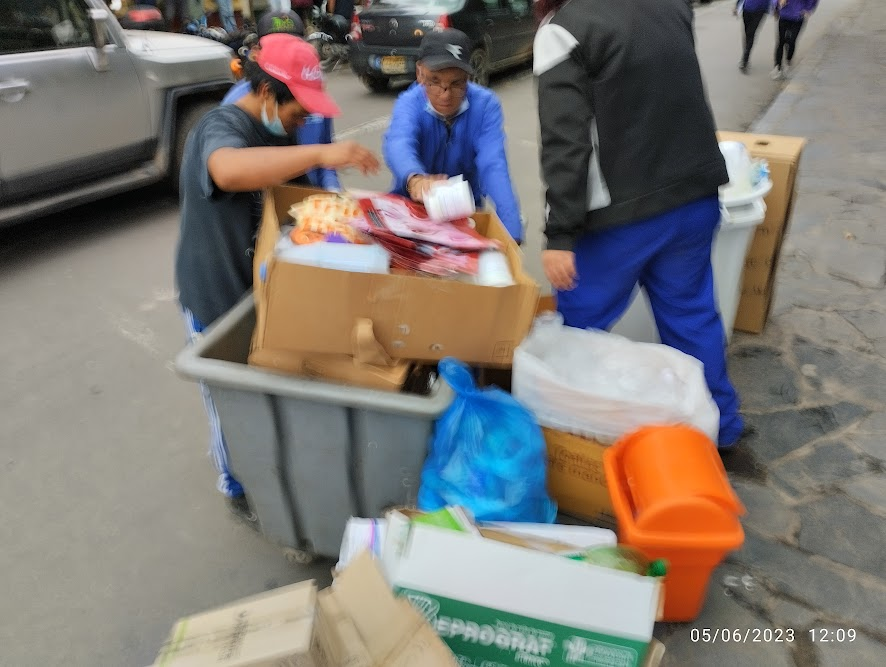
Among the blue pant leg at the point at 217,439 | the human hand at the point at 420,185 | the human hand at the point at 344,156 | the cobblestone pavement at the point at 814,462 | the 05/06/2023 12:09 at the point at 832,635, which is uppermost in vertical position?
the human hand at the point at 344,156

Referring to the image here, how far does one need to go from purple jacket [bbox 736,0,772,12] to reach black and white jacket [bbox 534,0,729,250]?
8569 mm

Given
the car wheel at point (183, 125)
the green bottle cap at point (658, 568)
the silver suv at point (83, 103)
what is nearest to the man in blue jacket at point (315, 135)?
the green bottle cap at point (658, 568)

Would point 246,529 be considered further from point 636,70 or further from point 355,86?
point 355,86

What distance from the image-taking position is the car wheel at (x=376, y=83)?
29.7 feet

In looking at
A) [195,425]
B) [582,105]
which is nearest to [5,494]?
[195,425]

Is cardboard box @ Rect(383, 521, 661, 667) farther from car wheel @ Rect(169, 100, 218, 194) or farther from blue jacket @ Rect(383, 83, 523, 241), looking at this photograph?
car wheel @ Rect(169, 100, 218, 194)

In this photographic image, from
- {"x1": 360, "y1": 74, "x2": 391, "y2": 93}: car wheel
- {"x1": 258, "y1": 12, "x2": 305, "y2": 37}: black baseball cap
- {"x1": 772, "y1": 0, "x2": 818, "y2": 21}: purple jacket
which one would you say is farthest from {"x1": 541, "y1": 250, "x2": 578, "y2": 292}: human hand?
{"x1": 772, "y1": 0, "x2": 818, "y2": 21}: purple jacket

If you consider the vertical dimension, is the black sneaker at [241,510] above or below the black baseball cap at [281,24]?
below

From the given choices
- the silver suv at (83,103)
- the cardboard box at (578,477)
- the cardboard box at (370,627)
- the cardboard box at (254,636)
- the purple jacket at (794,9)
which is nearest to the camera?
the cardboard box at (254,636)

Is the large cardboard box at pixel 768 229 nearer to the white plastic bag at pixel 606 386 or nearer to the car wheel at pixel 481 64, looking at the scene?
the white plastic bag at pixel 606 386

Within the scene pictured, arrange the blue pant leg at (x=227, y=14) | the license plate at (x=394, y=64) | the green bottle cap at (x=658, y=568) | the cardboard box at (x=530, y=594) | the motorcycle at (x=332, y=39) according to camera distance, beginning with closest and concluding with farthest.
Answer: the cardboard box at (x=530, y=594) → the green bottle cap at (x=658, y=568) → the license plate at (x=394, y=64) → the motorcycle at (x=332, y=39) → the blue pant leg at (x=227, y=14)

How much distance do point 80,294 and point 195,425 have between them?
172 cm

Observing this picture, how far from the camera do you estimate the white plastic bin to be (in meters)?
2.78

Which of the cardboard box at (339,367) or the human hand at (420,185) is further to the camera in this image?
the human hand at (420,185)
